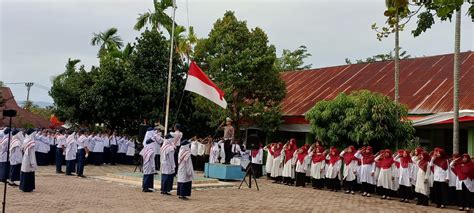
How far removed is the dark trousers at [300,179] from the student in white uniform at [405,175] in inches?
145

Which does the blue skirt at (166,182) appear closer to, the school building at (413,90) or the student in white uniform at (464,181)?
the student in white uniform at (464,181)

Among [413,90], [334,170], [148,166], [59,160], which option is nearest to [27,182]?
[148,166]

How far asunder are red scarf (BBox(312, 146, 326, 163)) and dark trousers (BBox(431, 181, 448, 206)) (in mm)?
3946

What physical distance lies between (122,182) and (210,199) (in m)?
4.26

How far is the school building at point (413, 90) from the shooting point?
1734cm

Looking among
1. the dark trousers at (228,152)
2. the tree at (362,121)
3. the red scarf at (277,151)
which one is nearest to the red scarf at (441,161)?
the tree at (362,121)

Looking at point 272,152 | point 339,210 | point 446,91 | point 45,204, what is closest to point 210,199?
point 339,210

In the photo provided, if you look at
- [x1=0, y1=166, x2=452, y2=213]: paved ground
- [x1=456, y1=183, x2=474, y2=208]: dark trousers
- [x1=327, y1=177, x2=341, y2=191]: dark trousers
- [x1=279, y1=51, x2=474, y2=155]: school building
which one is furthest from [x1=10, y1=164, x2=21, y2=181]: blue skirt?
[x1=279, y1=51, x2=474, y2=155]: school building

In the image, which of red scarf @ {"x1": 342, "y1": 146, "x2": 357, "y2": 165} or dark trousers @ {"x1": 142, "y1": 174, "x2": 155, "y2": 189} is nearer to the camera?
dark trousers @ {"x1": 142, "y1": 174, "x2": 155, "y2": 189}

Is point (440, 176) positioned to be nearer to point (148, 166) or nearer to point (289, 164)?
point (289, 164)

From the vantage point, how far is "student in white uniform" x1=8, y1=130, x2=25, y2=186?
12.8m

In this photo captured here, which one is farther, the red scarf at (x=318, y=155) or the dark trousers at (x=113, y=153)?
the dark trousers at (x=113, y=153)

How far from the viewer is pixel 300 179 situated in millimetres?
17406

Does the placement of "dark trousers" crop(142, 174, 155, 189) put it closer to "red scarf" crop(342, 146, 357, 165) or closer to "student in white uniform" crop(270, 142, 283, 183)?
"red scarf" crop(342, 146, 357, 165)
